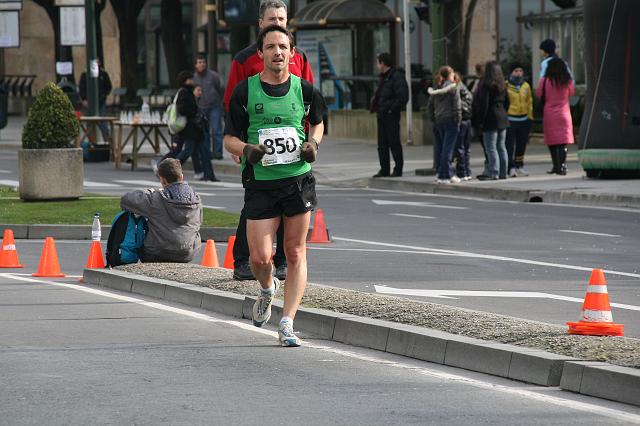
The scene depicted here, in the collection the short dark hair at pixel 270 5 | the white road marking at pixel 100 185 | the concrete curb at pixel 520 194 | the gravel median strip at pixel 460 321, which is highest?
the short dark hair at pixel 270 5

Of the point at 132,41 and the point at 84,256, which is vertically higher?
the point at 132,41

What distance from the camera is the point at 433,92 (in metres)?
24.0

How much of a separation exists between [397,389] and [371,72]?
30884mm

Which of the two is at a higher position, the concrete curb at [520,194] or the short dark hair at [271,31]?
the short dark hair at [271,31]

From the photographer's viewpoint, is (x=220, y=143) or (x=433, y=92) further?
(x=220, y=143)

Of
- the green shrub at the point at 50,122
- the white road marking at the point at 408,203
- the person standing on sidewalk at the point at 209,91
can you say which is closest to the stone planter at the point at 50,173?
the green shrub at the point at 50,122

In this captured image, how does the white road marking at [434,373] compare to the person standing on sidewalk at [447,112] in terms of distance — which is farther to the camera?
the person standing on sidewalk at [447,112]

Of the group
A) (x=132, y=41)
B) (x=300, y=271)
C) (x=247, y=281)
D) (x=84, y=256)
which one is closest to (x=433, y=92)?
Answer: (x=84, y=256)

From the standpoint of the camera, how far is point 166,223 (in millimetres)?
13656

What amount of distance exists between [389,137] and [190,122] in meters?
3.23

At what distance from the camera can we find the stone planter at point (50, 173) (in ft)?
67.1

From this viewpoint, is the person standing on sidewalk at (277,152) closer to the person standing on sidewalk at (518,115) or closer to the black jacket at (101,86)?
the person standing on sidewalk at (518,115)

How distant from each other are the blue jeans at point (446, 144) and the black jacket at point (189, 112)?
394 cm

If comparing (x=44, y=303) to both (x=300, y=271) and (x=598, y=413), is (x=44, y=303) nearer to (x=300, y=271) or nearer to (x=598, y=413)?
(x=300, y=271)
